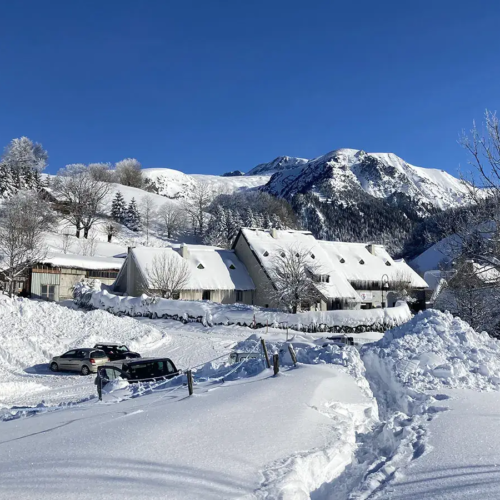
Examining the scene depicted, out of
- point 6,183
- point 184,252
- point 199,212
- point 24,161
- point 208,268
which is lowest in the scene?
point 208,268

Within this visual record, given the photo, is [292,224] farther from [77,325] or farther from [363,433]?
[363,433]

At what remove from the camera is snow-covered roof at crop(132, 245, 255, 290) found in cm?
4625

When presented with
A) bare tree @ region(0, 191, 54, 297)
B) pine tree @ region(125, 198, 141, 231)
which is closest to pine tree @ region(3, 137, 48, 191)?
bare tree @ region(0, 191, 54, 297)

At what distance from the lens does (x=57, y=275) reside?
51.7m

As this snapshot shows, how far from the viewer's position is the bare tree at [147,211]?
341 feet

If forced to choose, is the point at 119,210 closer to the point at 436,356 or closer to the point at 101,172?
the point at 101,172

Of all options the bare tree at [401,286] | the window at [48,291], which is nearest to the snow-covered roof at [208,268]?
the window at [48,291]

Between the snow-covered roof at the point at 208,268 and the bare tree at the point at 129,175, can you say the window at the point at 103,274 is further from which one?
the bare tree at the point at 129,175

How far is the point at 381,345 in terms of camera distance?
18484 mm

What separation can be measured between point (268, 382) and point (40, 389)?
12637mm

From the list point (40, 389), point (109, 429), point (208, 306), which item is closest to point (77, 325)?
point (208, 306)

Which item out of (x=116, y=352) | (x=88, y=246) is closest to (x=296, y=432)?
(x=116, y=352)

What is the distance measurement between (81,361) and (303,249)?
94.9 feet

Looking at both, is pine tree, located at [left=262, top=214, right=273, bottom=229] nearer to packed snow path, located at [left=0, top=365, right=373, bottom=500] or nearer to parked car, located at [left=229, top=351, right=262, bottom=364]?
parked car, located at [left=229, top=351, right=262, bottom=364]
